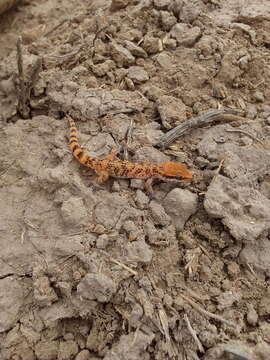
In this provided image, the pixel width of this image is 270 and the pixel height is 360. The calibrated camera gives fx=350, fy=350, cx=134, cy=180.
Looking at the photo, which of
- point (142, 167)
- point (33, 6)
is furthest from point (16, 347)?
point (33, 6)

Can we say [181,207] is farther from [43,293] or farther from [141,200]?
[43,293]

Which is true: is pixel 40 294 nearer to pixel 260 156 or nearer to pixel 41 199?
pixel 41 199

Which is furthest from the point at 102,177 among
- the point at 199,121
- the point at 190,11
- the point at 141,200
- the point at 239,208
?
the point at 190,11

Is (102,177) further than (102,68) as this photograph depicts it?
No

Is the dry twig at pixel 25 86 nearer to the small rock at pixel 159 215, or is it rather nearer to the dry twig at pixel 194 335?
the small rock at pixel 159 215

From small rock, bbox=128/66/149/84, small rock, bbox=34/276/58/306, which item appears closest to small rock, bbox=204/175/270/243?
small rock, bbox=34/276/58/306

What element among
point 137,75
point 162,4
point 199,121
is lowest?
point 199,121

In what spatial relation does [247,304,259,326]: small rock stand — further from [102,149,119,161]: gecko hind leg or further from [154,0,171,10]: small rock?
[154,0,171,10]: small rock
